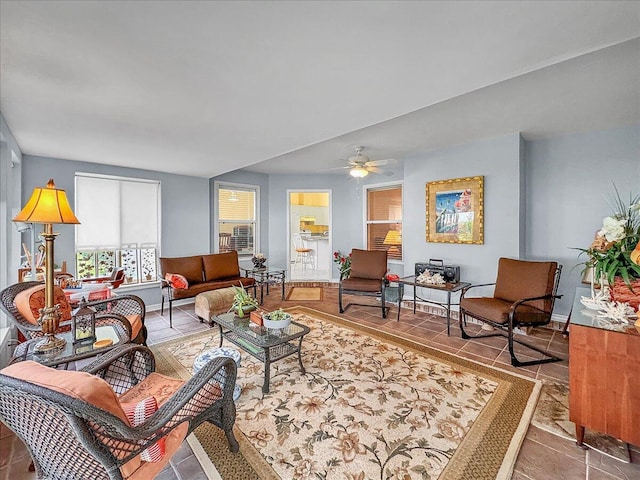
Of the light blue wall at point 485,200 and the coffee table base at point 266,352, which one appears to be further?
the light blue wall at point 485,200

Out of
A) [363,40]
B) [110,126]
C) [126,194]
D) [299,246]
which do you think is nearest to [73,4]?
[363,40]

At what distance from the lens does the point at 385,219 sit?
Answer: 20.4 ft

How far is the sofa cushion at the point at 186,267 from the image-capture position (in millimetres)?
4594

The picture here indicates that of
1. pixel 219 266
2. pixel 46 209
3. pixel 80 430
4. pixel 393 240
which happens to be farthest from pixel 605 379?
pixel 219 266

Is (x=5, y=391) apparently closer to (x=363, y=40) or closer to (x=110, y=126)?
(x=363, y=40)

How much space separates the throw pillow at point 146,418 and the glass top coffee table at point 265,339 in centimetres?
114

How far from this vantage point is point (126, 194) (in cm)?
486

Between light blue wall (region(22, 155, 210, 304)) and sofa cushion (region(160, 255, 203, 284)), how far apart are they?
70 cm

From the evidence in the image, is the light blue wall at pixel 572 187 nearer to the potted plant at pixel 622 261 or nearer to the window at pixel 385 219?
the potted plant at pixel 622 261

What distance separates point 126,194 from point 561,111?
615cm

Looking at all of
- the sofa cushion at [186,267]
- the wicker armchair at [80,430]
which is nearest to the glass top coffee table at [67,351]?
the wicker armchair at [80,430]

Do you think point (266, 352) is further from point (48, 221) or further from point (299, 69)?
point (299, 69)

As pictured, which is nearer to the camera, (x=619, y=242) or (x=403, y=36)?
(x=403, y=36)

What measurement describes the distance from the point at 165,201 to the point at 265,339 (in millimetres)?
3861
